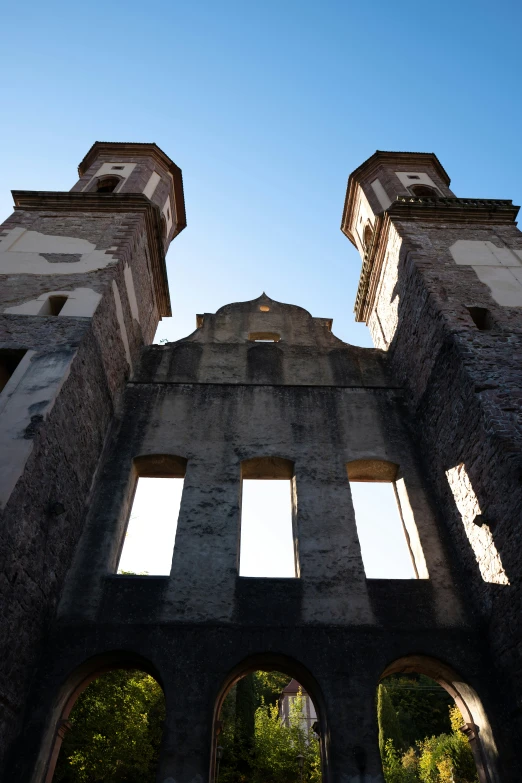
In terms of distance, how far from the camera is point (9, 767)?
534 centimetres

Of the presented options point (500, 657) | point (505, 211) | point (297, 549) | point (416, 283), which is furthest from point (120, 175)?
point (500, 657)

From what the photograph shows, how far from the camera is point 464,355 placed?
7414 mm

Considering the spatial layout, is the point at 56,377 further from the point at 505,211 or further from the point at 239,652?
the point at 505,211

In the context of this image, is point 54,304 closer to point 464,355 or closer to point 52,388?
point 52,388

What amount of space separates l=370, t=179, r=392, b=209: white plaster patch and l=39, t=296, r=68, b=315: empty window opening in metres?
8.98

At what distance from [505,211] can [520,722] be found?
33.9 ft

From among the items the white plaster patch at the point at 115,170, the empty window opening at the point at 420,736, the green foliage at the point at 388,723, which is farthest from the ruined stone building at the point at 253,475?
the green foliage at the point at 388,723

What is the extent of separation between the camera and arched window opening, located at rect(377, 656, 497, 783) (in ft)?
19.6

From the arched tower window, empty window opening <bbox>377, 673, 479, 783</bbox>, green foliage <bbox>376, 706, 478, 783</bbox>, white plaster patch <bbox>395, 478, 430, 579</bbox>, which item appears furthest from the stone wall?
green foliage <bbox>376, 706, 478, 783</bbox>

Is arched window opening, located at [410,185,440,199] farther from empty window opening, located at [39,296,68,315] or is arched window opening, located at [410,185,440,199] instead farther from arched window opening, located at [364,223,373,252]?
empty window opening, located at [39,296,68,315]

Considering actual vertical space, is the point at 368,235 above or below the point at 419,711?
above

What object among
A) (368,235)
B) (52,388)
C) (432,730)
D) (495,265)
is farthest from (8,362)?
(432,730)

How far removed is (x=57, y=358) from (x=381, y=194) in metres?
10.6

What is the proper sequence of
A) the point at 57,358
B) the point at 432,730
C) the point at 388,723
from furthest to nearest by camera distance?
the point at 432,730 → the point at 388,723 → the point at 57,358
